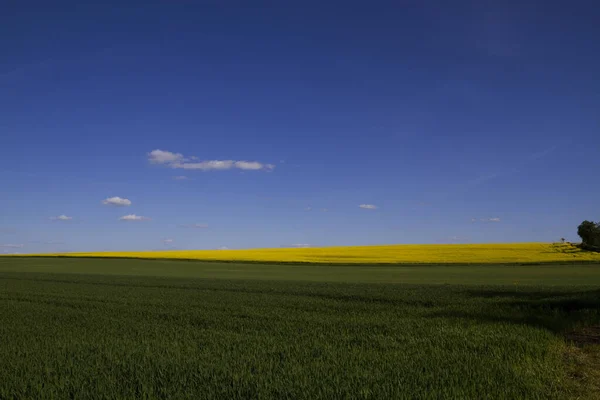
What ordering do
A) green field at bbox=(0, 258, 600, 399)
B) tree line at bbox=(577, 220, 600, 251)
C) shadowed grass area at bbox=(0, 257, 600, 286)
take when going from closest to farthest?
1. green field at bbox=(0, 258, 600, 399)
2. shadowed grass area at bbox=(0, 257, 600, 286)
3. tree line at bbox=(577, 220, 600, 251)

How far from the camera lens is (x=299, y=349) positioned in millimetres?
10859

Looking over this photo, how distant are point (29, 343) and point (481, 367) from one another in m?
10.7

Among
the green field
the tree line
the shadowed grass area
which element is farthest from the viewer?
the tree line

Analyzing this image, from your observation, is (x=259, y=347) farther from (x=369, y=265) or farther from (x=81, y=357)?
(x=369, y=265)

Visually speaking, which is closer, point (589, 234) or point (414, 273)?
point (414, 273)

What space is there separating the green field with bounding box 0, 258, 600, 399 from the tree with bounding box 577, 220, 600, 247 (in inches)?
2638

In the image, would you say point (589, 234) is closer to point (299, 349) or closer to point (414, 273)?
point (414, 273)

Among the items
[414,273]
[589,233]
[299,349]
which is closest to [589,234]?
[589,233]

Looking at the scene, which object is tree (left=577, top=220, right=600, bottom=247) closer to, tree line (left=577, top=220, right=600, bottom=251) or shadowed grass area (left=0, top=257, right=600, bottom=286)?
tree line (left=577, top=220, right=600, bottom=251)

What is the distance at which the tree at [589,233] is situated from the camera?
76938 mm

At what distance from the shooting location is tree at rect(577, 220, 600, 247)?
76.9 meters

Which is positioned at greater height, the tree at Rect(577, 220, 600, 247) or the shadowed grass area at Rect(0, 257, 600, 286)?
the tree at Rect(577, 220, 600, 247)

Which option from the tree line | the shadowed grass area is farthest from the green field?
the tree line

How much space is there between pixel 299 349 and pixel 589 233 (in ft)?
273
